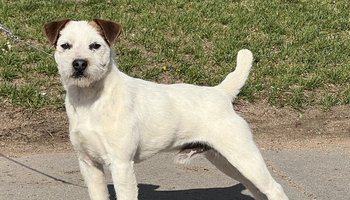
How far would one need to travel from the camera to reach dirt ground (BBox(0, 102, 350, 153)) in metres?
7.61

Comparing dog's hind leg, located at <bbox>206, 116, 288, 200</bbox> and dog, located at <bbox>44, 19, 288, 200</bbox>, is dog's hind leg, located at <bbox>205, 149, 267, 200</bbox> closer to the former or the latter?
dog, located at <bbox>44, 19, 288, 200</bbox>

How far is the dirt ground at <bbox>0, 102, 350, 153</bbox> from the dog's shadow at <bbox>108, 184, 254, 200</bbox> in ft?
4.43

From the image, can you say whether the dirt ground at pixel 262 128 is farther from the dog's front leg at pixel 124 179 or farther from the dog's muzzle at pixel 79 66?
the dog's muzzle at pixel 79 66

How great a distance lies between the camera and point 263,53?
33.0ft

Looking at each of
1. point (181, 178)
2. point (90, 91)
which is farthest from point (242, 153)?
point (181, 178)

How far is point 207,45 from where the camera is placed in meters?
10.2

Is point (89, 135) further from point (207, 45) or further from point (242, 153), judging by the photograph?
point (207, 45)

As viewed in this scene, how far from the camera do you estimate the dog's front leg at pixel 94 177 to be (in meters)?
5.27

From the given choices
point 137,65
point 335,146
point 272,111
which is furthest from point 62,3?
point 335,146

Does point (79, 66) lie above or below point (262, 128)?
above

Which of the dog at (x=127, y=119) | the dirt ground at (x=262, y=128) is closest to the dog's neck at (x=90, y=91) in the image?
the dog at (x=127, y=119)

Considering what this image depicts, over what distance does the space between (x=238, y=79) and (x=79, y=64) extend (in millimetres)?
1587

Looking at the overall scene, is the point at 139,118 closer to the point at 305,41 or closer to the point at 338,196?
the point at 338,196

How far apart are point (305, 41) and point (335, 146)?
3006 millimetres
